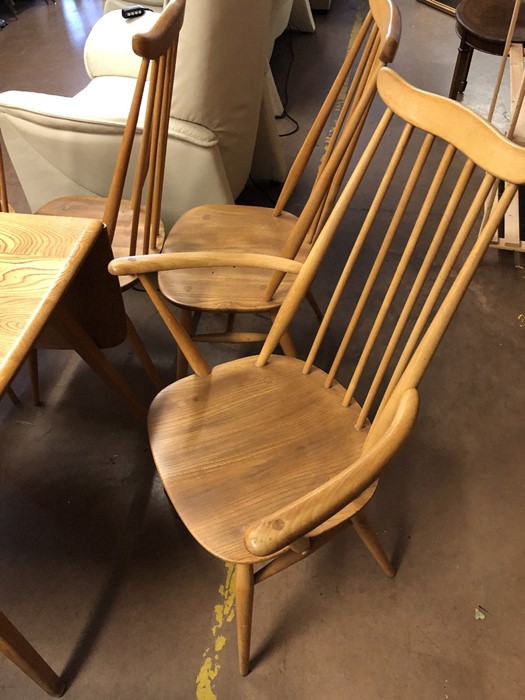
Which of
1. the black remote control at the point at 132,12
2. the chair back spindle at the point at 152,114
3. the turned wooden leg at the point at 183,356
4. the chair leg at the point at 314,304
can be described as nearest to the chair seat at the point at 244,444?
the turned wooden leg at the point at 183,356

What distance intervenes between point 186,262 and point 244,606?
0.68 m

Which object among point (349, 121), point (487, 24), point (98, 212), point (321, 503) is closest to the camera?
point (321, 503)

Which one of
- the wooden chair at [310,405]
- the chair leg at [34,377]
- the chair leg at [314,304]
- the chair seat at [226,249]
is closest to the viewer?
the wooden chair at [310,405]

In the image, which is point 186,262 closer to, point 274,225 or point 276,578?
point 274,225

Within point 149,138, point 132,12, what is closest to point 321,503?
point 149,138

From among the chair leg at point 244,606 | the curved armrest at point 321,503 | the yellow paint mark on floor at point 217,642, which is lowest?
the yellow paint mark on floor at point 217,642

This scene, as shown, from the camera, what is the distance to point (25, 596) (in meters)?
1.26

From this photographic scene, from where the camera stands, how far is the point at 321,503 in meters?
0.66

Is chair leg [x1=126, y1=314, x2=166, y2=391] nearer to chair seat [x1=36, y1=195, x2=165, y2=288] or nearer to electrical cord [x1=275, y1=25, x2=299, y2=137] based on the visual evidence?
chair seat [x1=36, y1=195, x2=165, y2=288]

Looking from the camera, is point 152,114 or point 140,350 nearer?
point 152,114

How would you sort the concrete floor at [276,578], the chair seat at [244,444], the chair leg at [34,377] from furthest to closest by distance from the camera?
the chair leg at [34,377], the concrete floor at [276,578], the chair seat at [244,444]

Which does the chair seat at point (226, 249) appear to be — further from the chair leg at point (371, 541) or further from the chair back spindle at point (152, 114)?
the chair leg at point (371, 541)

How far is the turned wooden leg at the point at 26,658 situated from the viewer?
0.92 meters

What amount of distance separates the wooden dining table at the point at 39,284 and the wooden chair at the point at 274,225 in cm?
23
